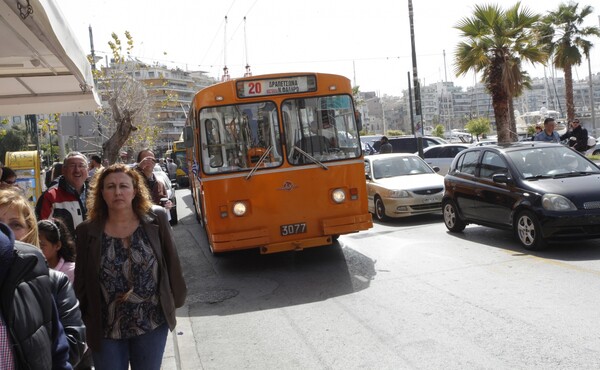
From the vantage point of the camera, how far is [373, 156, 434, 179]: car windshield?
14703 millimetres

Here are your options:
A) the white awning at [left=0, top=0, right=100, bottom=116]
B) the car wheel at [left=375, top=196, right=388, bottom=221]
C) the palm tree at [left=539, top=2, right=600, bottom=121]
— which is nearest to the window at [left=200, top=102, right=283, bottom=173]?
the white awning at [left=0, top=0, right=100, bottom=116]

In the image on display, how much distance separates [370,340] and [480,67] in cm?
1781

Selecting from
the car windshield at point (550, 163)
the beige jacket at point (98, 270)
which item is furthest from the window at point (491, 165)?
the beige jacket at point (98, 270)

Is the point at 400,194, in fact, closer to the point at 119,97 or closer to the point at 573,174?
the point at 573,174

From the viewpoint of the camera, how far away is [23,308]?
2043mm

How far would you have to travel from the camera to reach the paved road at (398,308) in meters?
5.24

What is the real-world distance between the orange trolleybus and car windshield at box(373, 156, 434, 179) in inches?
214

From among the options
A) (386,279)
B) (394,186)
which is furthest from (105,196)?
(394,186)

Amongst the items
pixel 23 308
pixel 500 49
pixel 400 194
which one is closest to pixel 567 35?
pixel 500 49

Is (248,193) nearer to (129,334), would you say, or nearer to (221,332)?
(221,332)

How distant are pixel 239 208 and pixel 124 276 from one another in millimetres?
5384

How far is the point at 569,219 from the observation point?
8.61m

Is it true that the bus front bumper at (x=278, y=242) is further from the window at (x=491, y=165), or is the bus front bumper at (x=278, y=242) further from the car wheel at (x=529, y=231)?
the window at (x=491, y=165)

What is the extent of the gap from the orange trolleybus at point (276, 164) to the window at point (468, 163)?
2.73 m
